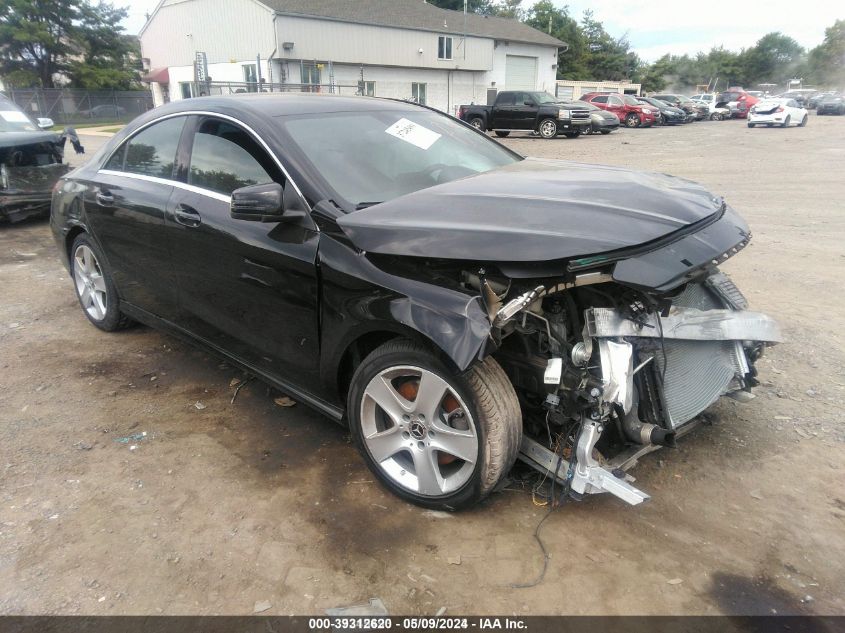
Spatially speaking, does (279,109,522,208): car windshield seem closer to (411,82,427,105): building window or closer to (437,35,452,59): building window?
(411,82,427,105): building window

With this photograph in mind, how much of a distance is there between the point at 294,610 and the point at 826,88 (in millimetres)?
101978

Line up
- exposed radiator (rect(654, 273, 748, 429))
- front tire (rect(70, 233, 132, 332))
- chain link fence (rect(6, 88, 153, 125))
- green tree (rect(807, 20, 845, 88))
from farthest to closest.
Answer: green tree (rect(807, 20, 845, 88)) < chain link fence (rect(6, 88, 153, 125)) < front tire (rect(70, 233, 132, 332)) < exposed radiator (rect(654, 273, 748, 429))

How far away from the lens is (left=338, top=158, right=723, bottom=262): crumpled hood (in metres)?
2.27

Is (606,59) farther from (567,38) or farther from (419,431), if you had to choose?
(419,431)

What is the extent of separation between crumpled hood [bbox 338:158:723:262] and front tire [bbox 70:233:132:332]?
2665 mm

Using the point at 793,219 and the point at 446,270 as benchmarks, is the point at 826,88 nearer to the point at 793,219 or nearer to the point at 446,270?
the point at 793,219

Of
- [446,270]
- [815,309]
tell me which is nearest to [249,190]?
[446,270]

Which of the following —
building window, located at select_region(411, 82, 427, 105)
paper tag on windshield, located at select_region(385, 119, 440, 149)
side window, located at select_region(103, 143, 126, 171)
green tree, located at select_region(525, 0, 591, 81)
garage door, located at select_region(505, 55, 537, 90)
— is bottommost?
side window, located at select_region(103, 143, 126, 171)

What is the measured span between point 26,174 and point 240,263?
672 cm

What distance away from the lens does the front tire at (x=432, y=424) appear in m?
2.43

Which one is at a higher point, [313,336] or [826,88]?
[826,88]

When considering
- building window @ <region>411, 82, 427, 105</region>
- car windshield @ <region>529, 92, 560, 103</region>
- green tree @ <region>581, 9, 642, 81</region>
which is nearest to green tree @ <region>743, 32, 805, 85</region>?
green tree @ <region>581, 9, 642, 81</region>

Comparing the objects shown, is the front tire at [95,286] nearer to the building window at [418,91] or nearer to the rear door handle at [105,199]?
the rear door handle at [105,199]

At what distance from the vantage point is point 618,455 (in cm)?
271
